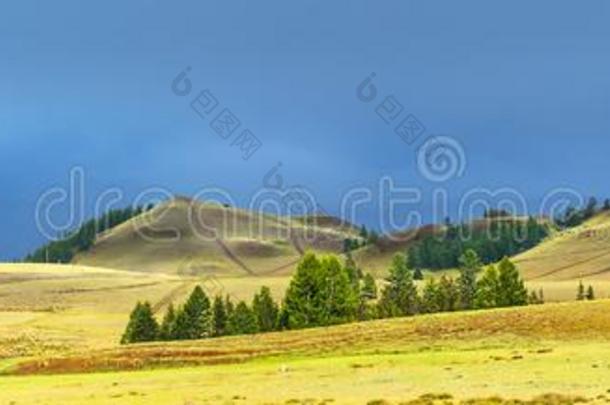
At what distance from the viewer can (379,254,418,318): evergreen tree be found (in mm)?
135800

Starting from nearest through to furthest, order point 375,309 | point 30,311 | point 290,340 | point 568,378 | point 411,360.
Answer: point 568,378, point 411,360, point 290,340, point 375,309, point 30,311

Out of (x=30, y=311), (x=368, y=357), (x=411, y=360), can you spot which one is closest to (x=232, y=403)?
(x=411, y=360)

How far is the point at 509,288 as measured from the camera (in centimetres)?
12838

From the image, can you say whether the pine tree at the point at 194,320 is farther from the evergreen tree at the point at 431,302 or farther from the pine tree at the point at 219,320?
the evergreen tree at the point at 431,302

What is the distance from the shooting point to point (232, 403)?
41.3 metres

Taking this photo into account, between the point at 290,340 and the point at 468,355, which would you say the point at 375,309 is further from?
the point at 468,355

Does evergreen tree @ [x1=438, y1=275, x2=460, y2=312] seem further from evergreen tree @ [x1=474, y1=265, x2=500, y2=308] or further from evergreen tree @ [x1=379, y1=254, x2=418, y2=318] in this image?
evergreen tree @ [x1=474, y1=265, x2=500, y2=308]

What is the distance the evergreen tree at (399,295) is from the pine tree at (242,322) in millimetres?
21825

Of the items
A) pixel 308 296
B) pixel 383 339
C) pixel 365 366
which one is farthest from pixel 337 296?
pixel 365 366

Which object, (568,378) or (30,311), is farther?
(30,311)

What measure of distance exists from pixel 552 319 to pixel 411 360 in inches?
789

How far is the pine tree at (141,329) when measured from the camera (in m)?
122

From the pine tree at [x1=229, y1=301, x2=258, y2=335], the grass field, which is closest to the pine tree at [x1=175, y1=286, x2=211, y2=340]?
the pine tree at [x1=229, y1=301, x2=258, y2=335]

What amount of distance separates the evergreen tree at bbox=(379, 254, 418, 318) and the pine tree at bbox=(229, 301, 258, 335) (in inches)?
859
